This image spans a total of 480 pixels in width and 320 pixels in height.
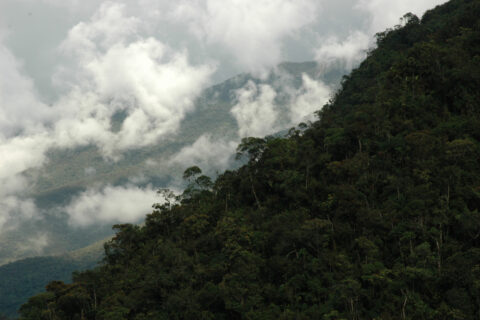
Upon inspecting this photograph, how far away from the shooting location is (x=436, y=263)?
35344 millimetres

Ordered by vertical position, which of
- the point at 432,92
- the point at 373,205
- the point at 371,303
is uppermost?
the point at 432,92

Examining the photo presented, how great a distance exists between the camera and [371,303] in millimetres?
36688

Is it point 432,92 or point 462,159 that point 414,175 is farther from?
point 432,92

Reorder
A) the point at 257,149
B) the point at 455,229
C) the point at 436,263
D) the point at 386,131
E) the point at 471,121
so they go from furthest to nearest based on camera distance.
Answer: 1. the point at 257,149
2. the point at 386,131
3. the point at 471,121
4. the point at 455,229
5. the point at 436,263

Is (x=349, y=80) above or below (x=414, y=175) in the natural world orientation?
above

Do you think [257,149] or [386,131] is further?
[257,149]

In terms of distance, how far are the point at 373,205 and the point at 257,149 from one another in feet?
76.9

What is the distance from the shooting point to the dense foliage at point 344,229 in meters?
36.3

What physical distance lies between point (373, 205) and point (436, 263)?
11.4 metres

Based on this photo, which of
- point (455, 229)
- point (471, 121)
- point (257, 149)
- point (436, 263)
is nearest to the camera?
point (436, 263)

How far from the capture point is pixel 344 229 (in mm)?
44188

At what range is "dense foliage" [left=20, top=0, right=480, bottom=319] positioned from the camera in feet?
119

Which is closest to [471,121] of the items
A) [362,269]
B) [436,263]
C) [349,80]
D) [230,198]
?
[436,263]

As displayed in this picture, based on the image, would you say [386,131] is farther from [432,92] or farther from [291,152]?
[291,152]
